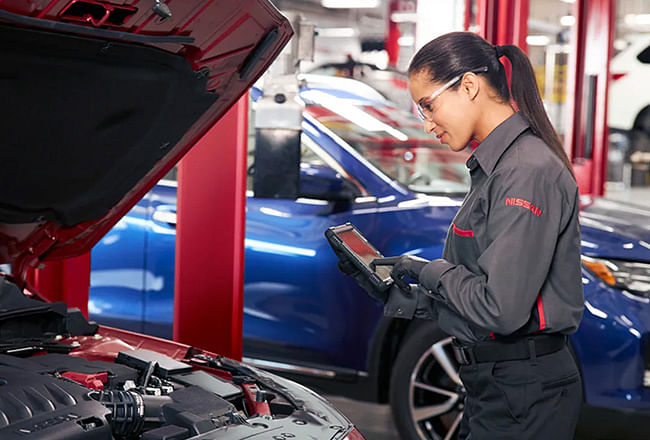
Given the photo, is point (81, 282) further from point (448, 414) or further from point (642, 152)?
point (642, 152)

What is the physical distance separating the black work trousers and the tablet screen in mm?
353

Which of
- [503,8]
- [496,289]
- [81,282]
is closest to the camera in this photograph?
[496,289]

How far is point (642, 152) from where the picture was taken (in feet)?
69.6

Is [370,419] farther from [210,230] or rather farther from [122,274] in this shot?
[210,230]

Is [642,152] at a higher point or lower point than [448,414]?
higher

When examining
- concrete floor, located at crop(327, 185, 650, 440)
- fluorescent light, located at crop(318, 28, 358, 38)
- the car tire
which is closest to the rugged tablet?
the car tire

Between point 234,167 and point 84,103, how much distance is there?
1.46 m

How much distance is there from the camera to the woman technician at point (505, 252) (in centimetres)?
190

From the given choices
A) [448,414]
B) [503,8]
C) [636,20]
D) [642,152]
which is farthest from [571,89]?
[636,20]

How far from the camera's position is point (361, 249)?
2301mm

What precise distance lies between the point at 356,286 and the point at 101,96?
222 cm

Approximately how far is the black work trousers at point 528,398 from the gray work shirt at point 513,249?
82mm

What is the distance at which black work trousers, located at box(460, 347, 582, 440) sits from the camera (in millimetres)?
2018

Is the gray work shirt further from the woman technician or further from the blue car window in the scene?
the blue car window
